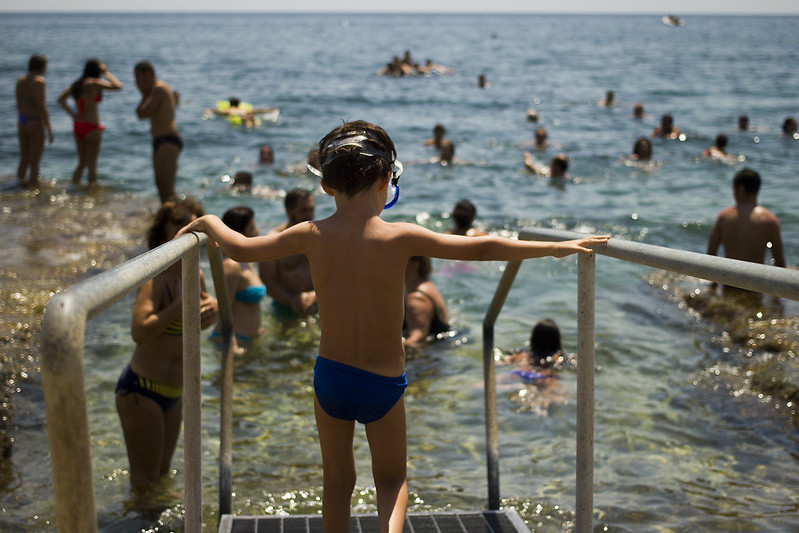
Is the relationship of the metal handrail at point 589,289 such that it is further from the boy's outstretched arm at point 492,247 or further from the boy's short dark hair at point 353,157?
the boy's short dark hair at point 353,157

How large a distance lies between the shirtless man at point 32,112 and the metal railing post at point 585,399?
35.8 ft

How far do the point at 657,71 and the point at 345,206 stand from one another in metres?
38.8

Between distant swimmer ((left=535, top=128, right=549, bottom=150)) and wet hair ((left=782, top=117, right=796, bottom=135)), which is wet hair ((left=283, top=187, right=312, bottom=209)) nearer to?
distant swimmer ((left=535, top=128, right=549, bottom=150))

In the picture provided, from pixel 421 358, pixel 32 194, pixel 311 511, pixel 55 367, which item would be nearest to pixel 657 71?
pixel 32 194

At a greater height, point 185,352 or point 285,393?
point 185,352

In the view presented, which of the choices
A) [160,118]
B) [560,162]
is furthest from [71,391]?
[560,162]

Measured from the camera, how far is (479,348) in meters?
6.88

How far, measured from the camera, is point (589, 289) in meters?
2.41

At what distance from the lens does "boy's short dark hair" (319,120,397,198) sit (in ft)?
7.45

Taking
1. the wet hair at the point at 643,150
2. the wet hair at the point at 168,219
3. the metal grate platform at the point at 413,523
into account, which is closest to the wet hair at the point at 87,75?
the wet hair at the point at 168,219

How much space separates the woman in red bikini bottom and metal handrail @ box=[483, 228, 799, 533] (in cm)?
931

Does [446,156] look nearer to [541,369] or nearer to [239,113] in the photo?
[239,113]

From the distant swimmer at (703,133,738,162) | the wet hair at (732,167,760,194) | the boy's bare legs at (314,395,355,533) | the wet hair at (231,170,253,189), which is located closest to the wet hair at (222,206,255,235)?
the boy's bare legs at (314,395,355,533)

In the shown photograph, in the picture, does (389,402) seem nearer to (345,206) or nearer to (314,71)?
(345,206)
